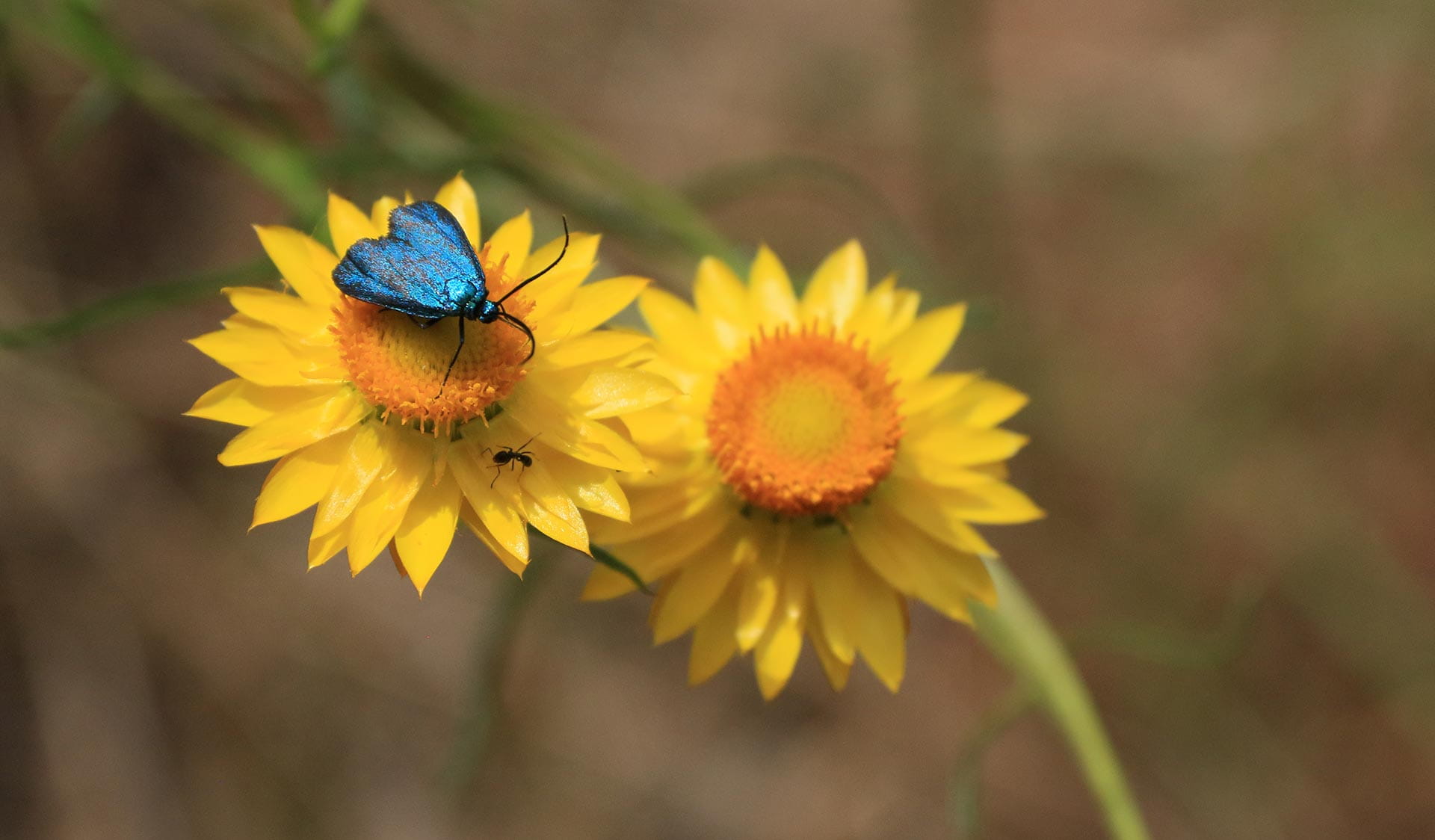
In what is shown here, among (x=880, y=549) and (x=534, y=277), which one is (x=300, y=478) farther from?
(x=880, y=549)

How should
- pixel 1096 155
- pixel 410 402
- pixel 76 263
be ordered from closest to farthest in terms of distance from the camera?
pixel 410 402 < pixel 76 263 < pixel 1096 155

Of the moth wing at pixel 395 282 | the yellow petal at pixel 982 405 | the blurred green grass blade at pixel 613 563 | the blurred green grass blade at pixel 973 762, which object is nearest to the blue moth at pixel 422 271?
the moth wing at pixel 395 282

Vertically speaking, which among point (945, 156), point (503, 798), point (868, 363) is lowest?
point (503, 798)

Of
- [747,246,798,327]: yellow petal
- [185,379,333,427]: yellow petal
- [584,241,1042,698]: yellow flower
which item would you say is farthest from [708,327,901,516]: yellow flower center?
[185,379,333,427]: yellow petal

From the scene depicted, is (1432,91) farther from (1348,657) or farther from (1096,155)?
(1348,657)

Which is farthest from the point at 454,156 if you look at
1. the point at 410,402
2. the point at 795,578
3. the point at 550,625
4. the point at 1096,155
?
the point at 1096,155

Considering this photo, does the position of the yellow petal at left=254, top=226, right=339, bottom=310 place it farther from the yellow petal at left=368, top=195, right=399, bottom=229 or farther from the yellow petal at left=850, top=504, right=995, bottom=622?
the yellow petal at left=850, top=504, right=995, bottom=622

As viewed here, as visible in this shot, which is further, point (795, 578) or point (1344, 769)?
point (1344, 769)
